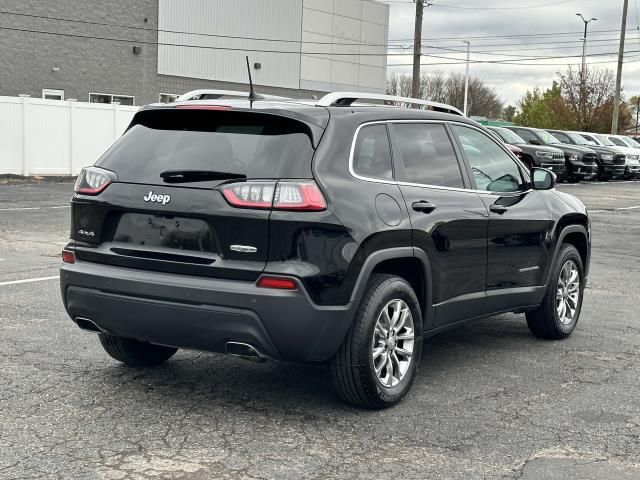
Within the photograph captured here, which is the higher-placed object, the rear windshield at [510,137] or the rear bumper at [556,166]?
the rear windshield at [510,137]

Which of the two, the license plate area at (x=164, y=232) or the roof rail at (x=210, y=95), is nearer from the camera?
the license plate area at (x=164, y=232)

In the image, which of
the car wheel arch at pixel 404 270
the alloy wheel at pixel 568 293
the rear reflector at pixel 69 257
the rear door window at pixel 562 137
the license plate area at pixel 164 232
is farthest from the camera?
the rear door window at pixel 562 137

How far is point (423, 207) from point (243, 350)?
1.45 metres

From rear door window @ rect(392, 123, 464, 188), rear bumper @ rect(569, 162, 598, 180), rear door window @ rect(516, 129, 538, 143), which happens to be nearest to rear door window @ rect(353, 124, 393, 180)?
rear door window @ rect(392, 123, 464, 188)

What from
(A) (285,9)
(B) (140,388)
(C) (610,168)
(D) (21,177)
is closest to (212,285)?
(B) (140,388)

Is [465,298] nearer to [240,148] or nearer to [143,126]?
[240,148]

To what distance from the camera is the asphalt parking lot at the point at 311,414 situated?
13.8ft

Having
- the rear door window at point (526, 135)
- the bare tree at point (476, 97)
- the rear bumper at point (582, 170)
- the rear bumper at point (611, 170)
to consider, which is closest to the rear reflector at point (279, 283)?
the rear door window at point (526, 135)

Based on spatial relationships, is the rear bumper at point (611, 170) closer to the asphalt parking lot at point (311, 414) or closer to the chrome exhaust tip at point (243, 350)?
the asphalt parking lot at point (311, 414)

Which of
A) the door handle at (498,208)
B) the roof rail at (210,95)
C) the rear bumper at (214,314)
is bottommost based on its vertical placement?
the rear bumper at (214,314)

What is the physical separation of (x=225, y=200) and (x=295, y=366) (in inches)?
67.5

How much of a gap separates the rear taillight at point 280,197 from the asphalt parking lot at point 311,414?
1.16 metres

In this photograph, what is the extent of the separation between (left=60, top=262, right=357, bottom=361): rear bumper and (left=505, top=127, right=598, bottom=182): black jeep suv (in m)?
26.0

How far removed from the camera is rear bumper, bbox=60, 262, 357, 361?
15.1 feet
